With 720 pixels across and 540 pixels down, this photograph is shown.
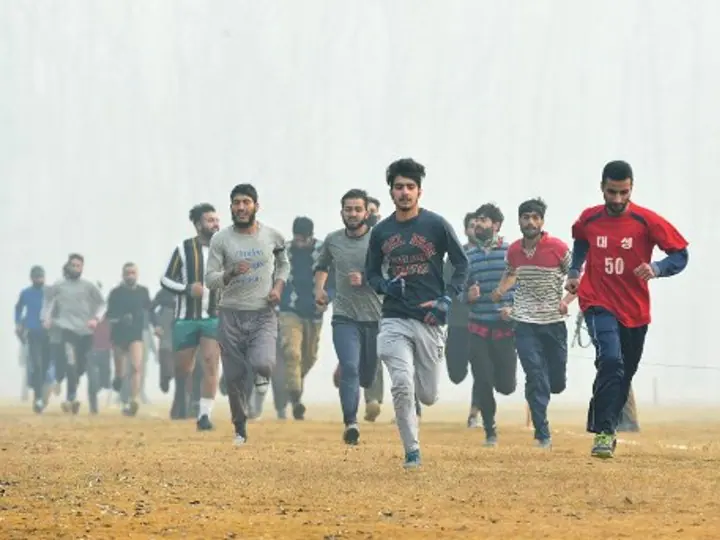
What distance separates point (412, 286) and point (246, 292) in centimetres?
369

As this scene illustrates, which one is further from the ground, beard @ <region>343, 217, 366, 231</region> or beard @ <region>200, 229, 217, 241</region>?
beard @ <region>200, 229, 217, 241</region>

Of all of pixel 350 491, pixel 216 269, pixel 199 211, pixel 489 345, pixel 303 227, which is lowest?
pixel 350 491

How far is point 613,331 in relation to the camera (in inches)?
448

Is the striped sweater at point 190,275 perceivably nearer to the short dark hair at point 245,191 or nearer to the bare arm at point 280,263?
the bare arm at point 280,263

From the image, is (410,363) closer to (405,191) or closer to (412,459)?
(412,459)

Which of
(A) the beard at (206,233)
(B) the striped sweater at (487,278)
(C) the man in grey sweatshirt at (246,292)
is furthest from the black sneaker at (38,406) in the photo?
(C) the man in grey sweatshirt at (246,292)

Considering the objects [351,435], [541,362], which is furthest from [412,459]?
[541,362]

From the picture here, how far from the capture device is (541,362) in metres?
14.7

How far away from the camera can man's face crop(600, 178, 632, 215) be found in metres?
11.3

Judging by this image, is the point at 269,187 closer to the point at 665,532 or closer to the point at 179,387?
the point at 179,387

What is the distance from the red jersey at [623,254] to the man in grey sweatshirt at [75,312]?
573 inches

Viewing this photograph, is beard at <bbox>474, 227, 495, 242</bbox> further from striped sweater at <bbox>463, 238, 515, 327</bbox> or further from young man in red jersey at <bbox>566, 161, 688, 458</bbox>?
young man in red jersey at <bbox>566, 161, 688, 458</bbox>

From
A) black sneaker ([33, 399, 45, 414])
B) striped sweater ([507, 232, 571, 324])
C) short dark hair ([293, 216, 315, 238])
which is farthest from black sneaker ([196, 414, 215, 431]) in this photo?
black sneaker ([33, 399, 45, 414])

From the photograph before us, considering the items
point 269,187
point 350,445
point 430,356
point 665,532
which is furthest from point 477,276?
point 269,187
